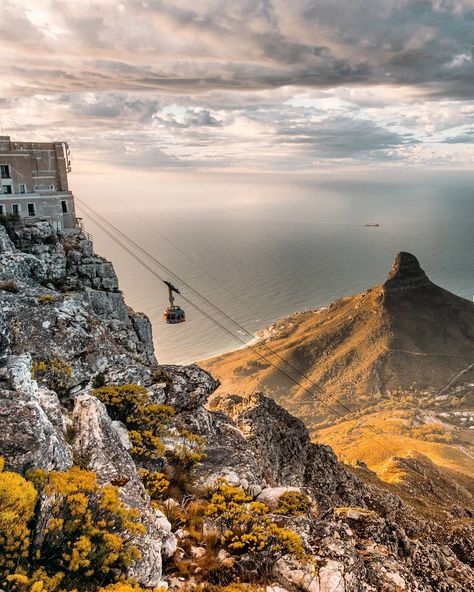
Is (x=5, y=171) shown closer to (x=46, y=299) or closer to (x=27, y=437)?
(x=46, y=299)

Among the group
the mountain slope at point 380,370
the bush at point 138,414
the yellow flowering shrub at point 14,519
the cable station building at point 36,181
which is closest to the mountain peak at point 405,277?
the mountain slope at point 380,370

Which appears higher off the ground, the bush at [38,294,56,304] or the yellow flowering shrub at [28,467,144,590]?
the bush at [38,294,56,304]

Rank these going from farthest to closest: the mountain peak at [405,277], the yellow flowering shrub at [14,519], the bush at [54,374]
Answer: the mountain peak at [405,277] < the bush at [54,374] < the yellow flowering shrub at [14,519]

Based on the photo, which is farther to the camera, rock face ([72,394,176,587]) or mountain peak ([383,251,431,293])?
mountain peak ([383,251,431,293])

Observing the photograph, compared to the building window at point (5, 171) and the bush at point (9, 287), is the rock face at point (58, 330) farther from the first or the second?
the building window at point (5, 171)

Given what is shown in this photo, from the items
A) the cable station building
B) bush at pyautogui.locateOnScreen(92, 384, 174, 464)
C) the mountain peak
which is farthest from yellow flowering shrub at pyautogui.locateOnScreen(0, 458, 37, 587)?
the mountain peak

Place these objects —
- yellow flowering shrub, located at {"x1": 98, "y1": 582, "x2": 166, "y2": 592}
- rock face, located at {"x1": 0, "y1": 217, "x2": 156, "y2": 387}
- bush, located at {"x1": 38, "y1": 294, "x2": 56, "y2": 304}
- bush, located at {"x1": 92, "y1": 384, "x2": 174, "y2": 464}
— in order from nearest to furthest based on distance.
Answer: yellow flowering shrub, located at {"x1": 98, "y1": 582, "x2": 166, "y2": 592} < bush, located at {"x1": 92, "y1": 384, "x2": 174, "y2": 464} < rock face, located at {"x1": 0, "y1": 217, "x2": 156, "y2": 387} < bush, located at {"x1": 38, "y1": 294, "x2": 56, "y2": 304}

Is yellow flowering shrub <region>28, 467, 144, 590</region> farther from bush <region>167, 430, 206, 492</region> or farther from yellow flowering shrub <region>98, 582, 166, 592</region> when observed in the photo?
bush <region>167, 430, 206, 492</region>
